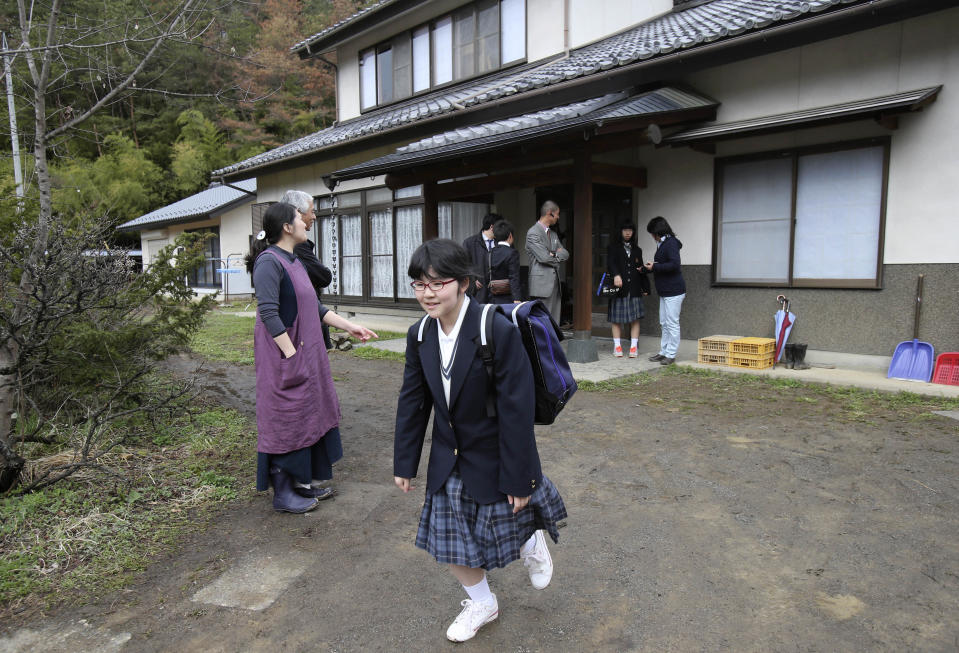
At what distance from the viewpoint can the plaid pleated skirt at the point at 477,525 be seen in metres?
2.18

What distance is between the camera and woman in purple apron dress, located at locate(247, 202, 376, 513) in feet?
11.0

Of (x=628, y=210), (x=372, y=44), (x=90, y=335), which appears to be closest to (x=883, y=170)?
(x=628, y=210)

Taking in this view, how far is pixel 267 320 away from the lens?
320 cm

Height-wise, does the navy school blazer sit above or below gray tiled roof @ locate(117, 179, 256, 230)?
below

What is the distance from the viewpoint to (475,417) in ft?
7.15

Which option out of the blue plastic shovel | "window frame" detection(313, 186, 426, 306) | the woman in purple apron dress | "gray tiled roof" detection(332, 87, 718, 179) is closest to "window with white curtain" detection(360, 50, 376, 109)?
"window frame" detection(313, 186, 426, 306)

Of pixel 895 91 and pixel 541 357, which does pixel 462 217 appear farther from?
pixel 541 357

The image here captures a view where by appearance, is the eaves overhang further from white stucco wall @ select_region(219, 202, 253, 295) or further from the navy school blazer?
the navy school blazer

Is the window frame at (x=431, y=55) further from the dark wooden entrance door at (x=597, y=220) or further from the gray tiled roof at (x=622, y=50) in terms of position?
the dark wooden entrance door at (x=597, y=220)

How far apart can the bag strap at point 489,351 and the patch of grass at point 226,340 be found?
18.5 feet

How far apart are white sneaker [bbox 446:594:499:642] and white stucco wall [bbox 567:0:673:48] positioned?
10296mm

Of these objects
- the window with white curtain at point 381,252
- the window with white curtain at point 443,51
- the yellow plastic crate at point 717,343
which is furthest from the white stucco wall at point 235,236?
the yellow plastic crate at point 717,343

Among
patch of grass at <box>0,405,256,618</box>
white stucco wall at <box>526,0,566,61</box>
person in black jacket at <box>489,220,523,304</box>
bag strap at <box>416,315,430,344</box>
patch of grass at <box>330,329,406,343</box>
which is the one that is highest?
white stucco wall at <box>526,0,566,61</box>

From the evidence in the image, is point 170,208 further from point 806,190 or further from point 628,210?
point 806,190
